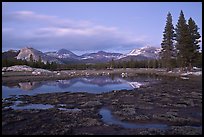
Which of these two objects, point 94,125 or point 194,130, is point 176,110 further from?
point 94,125

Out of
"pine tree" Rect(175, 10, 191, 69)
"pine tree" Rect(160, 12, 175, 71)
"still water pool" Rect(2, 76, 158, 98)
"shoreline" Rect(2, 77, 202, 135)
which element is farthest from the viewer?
"pine tree" Rect(160, 12, 175, 71)

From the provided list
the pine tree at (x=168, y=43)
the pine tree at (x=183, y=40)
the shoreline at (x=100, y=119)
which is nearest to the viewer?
the shoreline at (x=100, y=119)

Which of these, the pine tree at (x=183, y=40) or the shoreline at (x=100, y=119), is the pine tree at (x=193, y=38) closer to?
the pine tree at (x=183, y=40)

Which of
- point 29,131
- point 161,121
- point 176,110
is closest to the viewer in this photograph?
point 29,131

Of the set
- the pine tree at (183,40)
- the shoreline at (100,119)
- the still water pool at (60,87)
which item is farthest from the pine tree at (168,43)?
the shoreline at (100,119)

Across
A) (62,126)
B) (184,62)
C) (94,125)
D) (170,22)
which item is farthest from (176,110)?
(170,22)

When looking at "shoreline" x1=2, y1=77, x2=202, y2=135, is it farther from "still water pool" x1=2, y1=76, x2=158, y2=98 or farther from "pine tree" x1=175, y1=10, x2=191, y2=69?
"pine tree" x1=175, y1=10, x2=191, y2=69

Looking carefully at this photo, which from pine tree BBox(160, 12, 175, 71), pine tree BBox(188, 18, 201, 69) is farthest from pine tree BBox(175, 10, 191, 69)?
pine tree BBox(160, 12, 175, 71)

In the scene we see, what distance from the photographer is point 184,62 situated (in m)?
65.6

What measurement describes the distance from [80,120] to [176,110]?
31.1 feet

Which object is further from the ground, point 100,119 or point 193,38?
point 193,38

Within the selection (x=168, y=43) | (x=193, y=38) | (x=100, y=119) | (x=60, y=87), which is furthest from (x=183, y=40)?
(x=100, y=119)

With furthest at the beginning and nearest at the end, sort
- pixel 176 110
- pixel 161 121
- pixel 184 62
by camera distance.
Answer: pixel 184 62, pixel 176 110, pixel 161 121

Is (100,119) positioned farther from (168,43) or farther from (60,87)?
(168,43)
